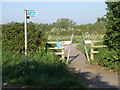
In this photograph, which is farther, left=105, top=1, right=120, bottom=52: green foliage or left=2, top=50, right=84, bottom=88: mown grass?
left=105, top=1, right=120, bottom=52: green foliage

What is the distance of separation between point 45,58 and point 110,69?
2798 millimetres

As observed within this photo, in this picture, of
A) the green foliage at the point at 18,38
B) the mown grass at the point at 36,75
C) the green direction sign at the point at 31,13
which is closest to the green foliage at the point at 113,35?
the mown grass at the point at 36,75

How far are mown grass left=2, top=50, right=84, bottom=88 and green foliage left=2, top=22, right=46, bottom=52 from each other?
105 centimetres

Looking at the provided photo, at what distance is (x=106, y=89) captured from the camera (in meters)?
5.21

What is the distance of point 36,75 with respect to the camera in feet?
18.5

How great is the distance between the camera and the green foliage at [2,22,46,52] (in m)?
8.98

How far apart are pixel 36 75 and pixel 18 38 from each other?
12.3 ft

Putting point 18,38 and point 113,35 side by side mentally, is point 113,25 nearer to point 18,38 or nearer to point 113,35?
point 113,35

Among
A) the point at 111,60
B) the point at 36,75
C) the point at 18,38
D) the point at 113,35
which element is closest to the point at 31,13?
the point at 36,75

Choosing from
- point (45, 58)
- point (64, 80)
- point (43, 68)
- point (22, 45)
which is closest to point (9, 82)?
point (43, 68)

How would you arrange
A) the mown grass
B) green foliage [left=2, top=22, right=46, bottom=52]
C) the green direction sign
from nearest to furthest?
the mown grass → the green direction sign → green foliage [left=2, top=22, right=46, bottom=52]

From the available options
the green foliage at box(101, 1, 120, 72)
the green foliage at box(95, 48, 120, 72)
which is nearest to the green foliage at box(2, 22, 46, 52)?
the green foliage at box(95, 48, 120, 72)

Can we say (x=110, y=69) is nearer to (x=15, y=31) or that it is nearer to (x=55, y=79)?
(x=55, y=79)

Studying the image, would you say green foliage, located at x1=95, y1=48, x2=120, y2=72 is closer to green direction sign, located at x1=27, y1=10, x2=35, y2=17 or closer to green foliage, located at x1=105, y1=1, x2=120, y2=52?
green foliage, located at x1=105, y1=1, x2=120, y2=52
